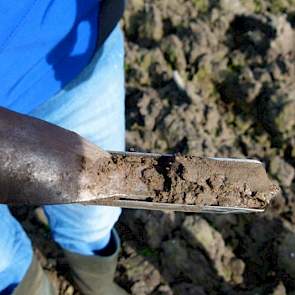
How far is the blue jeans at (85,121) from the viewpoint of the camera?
49.9 inches

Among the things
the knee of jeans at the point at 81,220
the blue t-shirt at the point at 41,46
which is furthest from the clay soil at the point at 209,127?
the blue t-shirt at the point at 41,46

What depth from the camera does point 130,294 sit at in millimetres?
1914

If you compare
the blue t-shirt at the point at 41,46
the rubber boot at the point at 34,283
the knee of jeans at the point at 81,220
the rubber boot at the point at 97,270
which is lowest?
the rubber boot at the point at 97,270

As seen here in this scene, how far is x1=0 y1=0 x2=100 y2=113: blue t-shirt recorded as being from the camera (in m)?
1.08

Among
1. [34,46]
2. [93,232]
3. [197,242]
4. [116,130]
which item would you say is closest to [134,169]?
[34,46]

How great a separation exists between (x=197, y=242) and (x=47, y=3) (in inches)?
42.6

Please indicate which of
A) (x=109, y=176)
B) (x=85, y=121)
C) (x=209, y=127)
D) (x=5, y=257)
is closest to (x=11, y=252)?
(x=5, y=257)

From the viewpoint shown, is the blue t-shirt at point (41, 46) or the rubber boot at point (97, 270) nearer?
the blue t-shirt at point (41, 46)

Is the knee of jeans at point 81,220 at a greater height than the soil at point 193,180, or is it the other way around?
the soil at point 193,180

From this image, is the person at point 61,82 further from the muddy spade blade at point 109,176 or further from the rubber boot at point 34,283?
the muddy spade blade at point 109,176

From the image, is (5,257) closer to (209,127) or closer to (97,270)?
(97,270)

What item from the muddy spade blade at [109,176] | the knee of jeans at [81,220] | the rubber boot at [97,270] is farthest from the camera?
the rubber boot at [97,270]

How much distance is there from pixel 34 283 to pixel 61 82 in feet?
1.64

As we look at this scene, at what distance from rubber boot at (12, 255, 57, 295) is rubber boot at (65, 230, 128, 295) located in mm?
185
